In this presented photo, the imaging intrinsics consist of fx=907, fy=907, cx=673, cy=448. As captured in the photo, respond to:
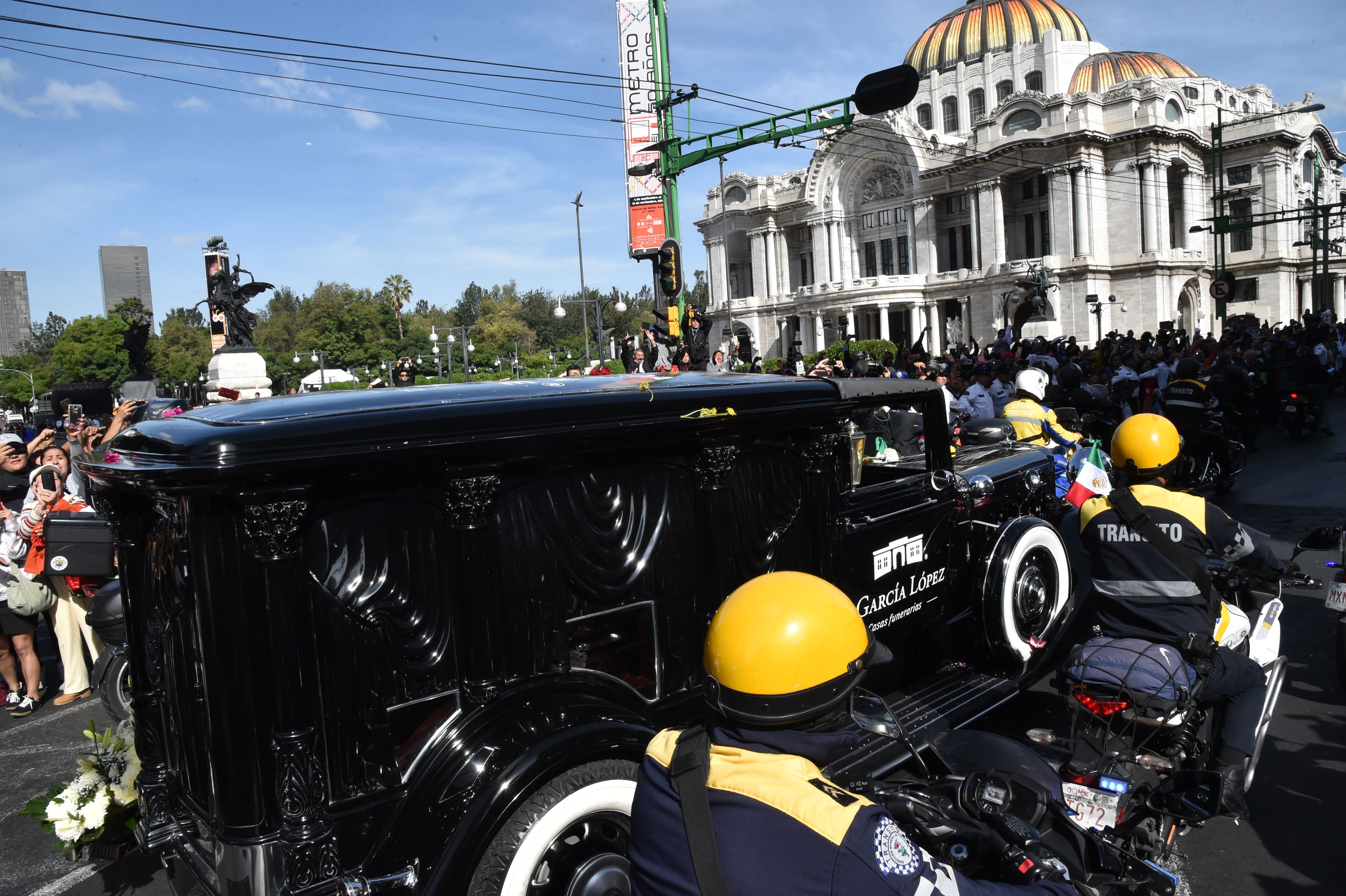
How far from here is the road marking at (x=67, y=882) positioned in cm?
470

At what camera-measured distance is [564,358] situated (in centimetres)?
7844

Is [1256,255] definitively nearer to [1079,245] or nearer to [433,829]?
[1079,245]

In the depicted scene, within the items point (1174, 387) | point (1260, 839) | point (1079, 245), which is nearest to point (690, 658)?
point (1260, 839)

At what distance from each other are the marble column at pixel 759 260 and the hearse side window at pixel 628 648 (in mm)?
78209

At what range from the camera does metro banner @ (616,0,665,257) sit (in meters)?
22.0

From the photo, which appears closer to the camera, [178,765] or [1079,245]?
[178,765]

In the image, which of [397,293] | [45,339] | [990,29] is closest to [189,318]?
[45,339]

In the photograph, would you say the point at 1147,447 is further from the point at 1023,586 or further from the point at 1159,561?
the point at 1023,586

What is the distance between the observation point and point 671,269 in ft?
51.6

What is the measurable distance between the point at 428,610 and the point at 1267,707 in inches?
150

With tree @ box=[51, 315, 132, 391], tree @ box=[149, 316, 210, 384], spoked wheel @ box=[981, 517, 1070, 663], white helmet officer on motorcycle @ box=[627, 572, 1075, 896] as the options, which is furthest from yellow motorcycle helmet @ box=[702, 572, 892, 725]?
tree @ box=[51, 315, 132, 391]

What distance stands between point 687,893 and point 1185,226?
238ft

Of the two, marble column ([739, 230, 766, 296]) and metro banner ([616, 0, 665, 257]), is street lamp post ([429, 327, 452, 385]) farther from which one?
marble column ([739, 230, 766, 296])

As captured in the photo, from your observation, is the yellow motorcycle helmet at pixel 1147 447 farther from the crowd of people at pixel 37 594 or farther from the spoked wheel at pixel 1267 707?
the crowd of people at pixel 37 594
